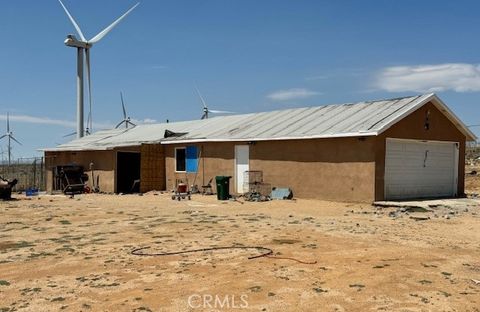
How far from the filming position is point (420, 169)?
20016mm

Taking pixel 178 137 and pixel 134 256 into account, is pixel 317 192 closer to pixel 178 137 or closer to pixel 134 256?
pixel 178 137

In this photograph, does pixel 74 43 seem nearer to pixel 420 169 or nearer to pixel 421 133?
pixel 421 133

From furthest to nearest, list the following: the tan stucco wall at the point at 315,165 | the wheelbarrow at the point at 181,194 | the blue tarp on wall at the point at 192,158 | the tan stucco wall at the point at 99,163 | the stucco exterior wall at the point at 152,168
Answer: the tan stucco wall at the point at 99,163, the stucco exterior wall at the point at 152,168, the blue tarp on wall at the point at 192,158, the wheelbarrow at the point at 181,194, the tan stucco wall at the point at 315,165

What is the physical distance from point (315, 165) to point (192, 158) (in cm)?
781

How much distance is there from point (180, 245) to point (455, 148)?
16.5m

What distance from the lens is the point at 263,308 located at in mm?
5492

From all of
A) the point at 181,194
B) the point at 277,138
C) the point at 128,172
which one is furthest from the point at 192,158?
the point at 277,138

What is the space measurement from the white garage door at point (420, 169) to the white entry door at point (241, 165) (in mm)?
6584

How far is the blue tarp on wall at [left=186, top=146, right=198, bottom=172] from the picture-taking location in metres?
24.9

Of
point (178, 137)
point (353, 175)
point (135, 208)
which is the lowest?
point (135, 208)

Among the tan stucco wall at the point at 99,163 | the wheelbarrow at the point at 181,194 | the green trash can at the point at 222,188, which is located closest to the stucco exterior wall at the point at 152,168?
the tan stucco wall at the point at 99,163

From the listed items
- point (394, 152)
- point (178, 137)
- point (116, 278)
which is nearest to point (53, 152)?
point (178, 137)

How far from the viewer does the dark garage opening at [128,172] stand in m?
26.7

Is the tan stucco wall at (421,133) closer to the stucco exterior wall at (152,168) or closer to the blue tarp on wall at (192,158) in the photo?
the blue tarp on wall at (192,158)
